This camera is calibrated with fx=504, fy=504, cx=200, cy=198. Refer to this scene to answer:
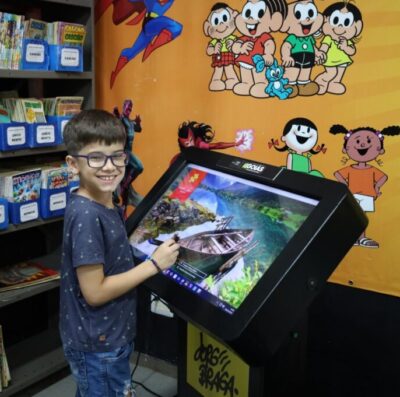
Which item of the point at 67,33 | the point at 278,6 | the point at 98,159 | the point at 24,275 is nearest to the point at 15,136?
the point at 67,33

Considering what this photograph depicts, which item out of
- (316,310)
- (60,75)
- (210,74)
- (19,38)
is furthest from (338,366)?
(19,38)

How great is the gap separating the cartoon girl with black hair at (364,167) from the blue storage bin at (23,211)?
1.43m

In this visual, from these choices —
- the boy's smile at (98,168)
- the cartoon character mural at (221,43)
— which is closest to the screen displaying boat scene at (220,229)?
the boy's smile at (98,168)

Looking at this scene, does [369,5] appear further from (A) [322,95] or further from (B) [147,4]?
(B) [147,4]

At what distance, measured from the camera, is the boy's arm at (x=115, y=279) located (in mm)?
1475

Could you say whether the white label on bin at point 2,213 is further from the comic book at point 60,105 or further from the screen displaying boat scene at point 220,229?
the screen displaying boat scene at point 220,229

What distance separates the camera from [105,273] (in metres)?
1.55

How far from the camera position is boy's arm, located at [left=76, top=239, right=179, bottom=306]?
1475 mm

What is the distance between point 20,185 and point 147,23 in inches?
39.2

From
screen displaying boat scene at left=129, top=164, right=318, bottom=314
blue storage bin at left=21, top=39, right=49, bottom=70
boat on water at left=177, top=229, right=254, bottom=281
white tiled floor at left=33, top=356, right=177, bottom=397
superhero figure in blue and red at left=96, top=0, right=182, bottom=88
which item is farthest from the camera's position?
white tiled floor at left=33, top=356, right=177, bottom=397

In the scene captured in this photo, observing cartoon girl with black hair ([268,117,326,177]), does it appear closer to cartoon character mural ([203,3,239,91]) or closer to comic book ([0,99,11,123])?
cartoon character mural ([203,3,239,91])

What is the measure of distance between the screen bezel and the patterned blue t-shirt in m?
0.13

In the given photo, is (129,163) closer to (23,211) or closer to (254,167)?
(23,211)

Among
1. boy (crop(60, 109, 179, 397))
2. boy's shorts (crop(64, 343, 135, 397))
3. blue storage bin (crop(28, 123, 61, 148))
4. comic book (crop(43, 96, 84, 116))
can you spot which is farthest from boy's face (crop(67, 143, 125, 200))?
comic book (crop(43, 96, 84, 116))
